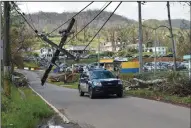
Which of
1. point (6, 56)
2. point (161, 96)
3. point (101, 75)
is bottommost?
point (161, 96)

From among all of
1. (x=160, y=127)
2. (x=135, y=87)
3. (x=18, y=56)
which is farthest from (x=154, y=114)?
(x=18, y=56)

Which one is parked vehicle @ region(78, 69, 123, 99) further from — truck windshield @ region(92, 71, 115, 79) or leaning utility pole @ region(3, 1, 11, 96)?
leaning utility pole @ region(3, 1, 11, 96)

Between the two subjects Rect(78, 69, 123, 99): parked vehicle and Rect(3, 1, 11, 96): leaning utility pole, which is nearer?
Rect(3, 1, 11, 96): leaning utility pole

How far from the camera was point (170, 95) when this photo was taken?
22.2m

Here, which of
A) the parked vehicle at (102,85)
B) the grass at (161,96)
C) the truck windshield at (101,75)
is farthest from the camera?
the truck windshield at (101,75)

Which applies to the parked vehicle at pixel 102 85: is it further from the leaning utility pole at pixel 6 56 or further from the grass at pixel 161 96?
the leaning utility pole at pixel 6 56

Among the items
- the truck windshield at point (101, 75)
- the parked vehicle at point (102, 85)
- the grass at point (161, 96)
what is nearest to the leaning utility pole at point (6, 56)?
the parked vehicle at point (102, 85)

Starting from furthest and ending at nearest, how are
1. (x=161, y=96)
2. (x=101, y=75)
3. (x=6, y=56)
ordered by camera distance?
1. (x=101, y=75)
2. (x=6, y=56)
3. (x=161, y=96)

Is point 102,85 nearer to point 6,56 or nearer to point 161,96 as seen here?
point 161,96

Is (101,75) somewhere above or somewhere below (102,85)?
above

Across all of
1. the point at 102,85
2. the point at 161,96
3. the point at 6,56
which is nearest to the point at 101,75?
the point at 102,85

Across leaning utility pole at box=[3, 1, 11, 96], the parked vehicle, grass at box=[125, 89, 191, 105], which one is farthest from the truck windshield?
leaning utility pole at box=[3, 1, 11, 96]

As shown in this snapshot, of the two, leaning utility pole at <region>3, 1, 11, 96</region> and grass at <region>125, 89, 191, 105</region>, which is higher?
leaning utility pole at <region>3, 1, 11, 96</region>

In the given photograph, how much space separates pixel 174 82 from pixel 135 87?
7791 millimetres
